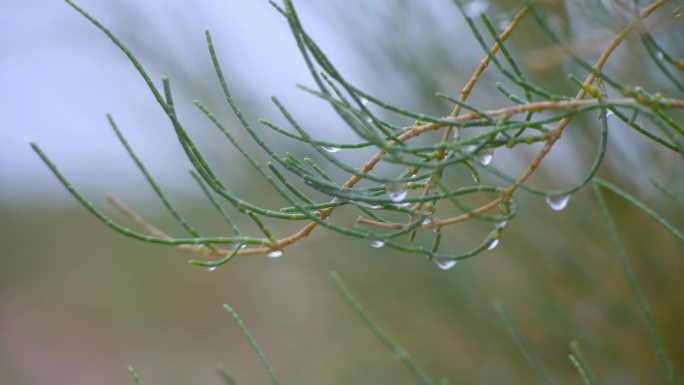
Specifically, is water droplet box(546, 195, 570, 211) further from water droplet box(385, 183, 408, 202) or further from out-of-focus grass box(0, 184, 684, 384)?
out-of-focus grass box(0, 184, 684, 384)

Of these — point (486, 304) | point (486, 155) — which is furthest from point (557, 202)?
point (486, 304)

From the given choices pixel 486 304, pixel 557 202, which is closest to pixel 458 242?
pixel 486 304

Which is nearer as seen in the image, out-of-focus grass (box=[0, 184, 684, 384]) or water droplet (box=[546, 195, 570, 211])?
water droplet (box=[546, 195, 570, 211])

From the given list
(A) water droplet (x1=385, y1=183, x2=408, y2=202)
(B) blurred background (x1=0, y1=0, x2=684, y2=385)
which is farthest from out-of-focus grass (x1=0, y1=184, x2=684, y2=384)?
(A) water droplet (x1=385, y1=183, x2=408, y2=202)

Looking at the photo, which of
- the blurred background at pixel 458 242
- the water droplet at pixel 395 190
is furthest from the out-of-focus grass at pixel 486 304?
the water droplet at pixel 395 190

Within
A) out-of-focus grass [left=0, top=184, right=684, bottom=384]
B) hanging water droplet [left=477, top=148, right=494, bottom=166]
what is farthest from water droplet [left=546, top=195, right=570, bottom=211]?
out-of-focus grass [left=0, top=184, right=684, bottom=384]

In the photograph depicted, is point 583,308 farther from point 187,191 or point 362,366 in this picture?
point 187,191

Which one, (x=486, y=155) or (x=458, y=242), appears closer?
(x=486, y=155)

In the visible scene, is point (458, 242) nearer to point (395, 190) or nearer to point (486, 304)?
point (486, 304)

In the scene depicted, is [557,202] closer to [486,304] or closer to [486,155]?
[486,155]

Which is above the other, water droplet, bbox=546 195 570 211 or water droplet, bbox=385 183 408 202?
water droplet, bbox=385 183 408 202

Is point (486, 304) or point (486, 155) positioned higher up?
point (486, 155)

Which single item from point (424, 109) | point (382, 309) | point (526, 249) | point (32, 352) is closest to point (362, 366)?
point (382, 309)
